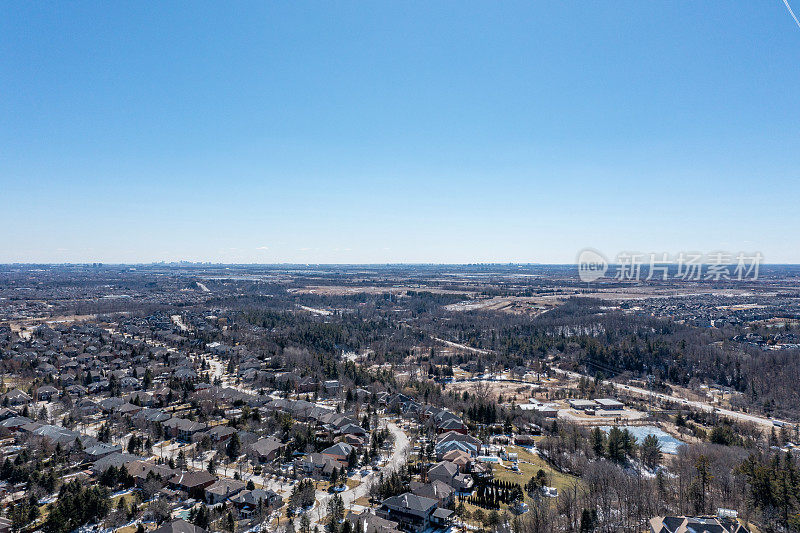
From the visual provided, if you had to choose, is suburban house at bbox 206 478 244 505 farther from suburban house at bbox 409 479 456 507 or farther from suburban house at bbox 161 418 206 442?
suburban house at bbox 161 418 206 442

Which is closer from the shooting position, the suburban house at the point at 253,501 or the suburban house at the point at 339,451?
the suburban house at the point at 253,501

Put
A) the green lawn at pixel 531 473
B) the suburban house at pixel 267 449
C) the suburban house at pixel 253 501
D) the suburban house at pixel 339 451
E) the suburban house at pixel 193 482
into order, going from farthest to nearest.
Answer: the suburban house at pixel 339 451 → the suburban house at pixel 267 449 → the green lawn at pixel 531 473 → the suburban house at pixel 193 482 → the suburban house at pixel 253 501

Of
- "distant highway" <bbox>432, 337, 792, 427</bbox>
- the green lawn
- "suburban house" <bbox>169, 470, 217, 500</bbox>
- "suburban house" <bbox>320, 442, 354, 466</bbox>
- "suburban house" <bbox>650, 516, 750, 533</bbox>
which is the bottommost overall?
"distant highway" <bbox>432, 337, 792, 427</bbox>

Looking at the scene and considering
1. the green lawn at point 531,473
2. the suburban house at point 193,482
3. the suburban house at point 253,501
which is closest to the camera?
the suburban house at point 253,501

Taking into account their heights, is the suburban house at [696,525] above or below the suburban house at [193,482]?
above

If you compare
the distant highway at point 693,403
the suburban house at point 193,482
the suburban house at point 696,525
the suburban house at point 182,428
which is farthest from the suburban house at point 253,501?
the distant highway at point 693,403

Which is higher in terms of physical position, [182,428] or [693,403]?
[182,428]

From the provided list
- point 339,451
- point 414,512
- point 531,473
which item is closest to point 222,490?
point 339,451

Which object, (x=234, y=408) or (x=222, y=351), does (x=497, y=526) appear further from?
(x=222, y=351)

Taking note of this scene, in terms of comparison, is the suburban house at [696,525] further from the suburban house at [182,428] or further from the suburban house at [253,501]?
the suburban house at [182,428]

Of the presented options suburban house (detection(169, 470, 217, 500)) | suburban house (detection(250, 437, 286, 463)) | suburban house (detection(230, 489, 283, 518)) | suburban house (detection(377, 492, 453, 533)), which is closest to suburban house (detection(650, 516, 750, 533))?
suburban house (detection(377, 492, 453, 533))

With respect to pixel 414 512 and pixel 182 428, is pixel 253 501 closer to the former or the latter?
pixel 414 512
